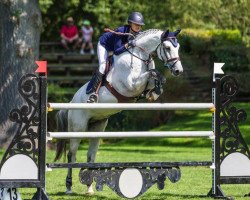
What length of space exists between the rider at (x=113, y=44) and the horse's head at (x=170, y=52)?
1.80ft

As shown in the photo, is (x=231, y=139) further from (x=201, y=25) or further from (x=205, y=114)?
(x=201, y=25)

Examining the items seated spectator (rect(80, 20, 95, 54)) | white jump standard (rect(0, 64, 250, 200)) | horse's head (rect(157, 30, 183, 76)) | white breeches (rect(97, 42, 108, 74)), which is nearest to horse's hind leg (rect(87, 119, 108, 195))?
white breeches (rect(97, 42, 108, 74))

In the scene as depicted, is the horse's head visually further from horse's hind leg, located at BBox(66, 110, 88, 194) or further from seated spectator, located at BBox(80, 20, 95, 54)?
seated spectator, located at BBox(80, 20, 95, 54)

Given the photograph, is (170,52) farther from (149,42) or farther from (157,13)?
(157,13)

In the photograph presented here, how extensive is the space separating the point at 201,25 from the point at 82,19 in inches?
238

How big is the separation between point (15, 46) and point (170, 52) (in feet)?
32.3

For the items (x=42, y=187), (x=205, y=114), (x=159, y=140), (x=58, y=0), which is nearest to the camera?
(x=42, y=187)

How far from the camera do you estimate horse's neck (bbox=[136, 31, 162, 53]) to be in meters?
11.8

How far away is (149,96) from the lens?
458 inches

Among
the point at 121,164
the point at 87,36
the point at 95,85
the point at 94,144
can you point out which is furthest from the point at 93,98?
the point at 87,36

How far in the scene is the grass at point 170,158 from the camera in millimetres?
11734

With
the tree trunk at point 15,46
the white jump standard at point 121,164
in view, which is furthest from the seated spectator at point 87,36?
the white jump standard at point 121,164

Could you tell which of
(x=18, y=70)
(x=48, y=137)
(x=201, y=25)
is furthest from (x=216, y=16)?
(x=48, y=137)

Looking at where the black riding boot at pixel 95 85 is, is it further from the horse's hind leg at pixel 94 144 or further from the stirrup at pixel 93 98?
the horse's hind leg at pixel 94 144
